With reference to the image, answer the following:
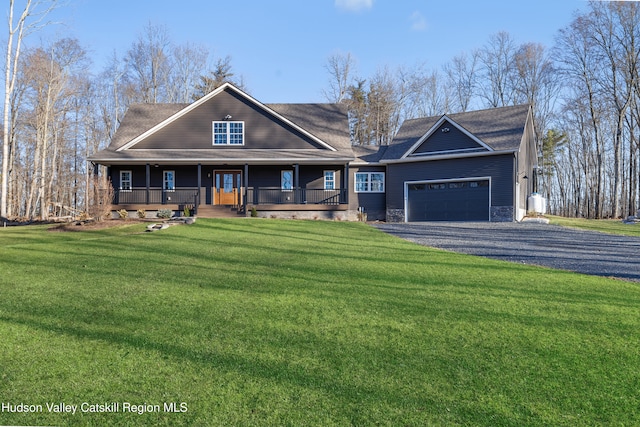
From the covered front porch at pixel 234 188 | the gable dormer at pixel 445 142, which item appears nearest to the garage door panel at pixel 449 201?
the gable dormer at pixel 445 142

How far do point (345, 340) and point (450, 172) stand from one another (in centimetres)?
1834

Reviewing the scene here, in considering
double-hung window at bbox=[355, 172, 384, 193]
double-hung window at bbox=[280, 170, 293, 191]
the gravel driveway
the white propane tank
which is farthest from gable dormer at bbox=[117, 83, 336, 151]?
the white propane tank

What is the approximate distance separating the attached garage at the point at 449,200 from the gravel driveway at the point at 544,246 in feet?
11.9

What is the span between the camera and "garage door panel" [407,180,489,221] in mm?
20578

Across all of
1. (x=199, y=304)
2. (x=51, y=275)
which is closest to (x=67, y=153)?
(x=51, y=275)

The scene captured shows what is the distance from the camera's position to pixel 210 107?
22.2 meters

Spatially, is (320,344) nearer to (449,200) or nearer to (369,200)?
(449,200)

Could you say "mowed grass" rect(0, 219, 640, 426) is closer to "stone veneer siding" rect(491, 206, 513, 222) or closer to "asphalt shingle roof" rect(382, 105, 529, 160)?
"stone veneer siding" rect(491, 206, 513, 222)

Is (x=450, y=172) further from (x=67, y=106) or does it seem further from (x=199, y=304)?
(x=67, y=106)

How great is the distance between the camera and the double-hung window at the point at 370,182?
76.9ft

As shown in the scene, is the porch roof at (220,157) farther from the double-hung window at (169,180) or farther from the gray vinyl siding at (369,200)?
the gray vinyl siding at (369,200)

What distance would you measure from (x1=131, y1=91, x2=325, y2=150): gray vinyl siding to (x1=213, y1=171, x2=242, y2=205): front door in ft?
4.87

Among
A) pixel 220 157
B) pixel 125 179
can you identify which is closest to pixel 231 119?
pixel 220 157

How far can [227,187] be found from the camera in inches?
866
